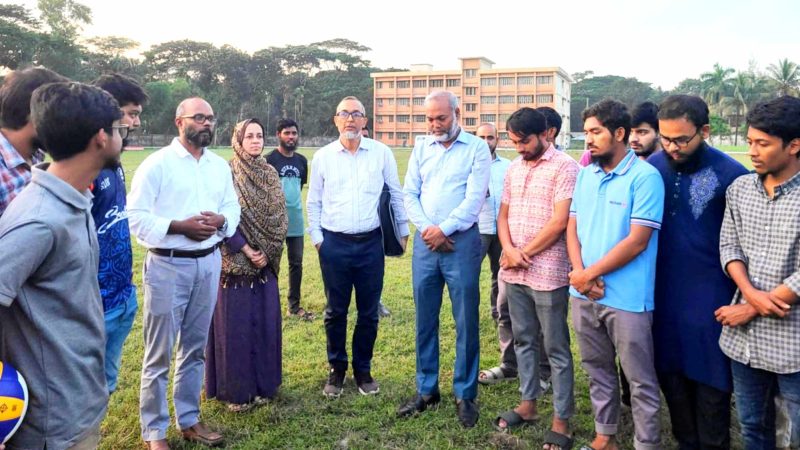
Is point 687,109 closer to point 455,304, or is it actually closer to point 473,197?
point 473,197

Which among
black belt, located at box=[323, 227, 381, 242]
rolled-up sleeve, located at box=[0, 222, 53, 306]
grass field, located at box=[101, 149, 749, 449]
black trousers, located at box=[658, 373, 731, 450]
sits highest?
rolled-up sleeve, located at box=[0, 222, 53, 306]

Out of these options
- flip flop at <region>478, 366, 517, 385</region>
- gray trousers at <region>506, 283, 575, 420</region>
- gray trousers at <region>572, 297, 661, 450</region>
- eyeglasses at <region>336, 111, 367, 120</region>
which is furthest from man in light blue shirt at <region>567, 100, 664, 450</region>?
eyeglasses at <region>336, 111, 367, 120</region>

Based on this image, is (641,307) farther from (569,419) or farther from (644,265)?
(569,419)

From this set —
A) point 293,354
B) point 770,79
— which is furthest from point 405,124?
point 293,354

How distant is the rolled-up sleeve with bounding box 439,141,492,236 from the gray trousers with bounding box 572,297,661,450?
85 centimetres

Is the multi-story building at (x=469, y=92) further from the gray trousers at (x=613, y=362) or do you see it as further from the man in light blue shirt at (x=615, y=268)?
the gray trousers at (x=613, y=362)

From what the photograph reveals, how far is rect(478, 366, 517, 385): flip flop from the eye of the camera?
14.6 feet

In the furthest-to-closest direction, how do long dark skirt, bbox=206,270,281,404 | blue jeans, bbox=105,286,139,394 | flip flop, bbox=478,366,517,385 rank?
flip flop, bbox=478,366,517,385 → long dark skirt, bbox=206,270,281,404 → blue jeans, bbox=105,286,139,394

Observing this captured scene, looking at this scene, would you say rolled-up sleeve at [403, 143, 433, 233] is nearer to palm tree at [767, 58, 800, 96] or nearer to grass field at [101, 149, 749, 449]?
grass field at [101, 149, 749, 449]

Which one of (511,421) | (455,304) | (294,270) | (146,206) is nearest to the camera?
(146,206)

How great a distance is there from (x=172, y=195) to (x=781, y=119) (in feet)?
10.3

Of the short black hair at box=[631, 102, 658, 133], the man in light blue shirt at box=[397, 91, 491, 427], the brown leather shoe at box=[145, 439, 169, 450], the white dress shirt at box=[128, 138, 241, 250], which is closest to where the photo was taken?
A: the white dress shirt at box=[128, 138, 241, 250]

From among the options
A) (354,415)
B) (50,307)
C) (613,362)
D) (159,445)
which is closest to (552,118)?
(613,362)

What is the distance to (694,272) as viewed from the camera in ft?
9.87
